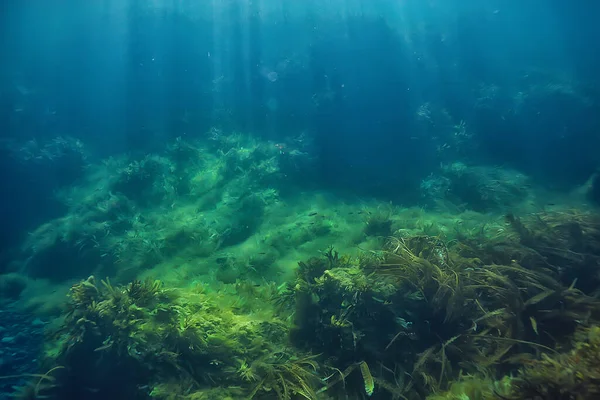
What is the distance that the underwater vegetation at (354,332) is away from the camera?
3.39m

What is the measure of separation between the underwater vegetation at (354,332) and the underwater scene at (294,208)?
0.03 m

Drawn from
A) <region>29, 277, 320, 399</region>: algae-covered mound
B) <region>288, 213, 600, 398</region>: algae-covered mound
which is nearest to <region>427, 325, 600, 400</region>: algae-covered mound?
<region>288, 213, 600, 398</region>: algae-covered mound

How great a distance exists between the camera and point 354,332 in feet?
12.1

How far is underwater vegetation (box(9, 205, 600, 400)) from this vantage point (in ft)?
11.1

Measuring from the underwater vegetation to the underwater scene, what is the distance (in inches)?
1.1

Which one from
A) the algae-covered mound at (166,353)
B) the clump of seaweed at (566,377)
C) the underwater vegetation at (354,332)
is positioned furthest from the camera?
the algae-covered mound at (166,353)

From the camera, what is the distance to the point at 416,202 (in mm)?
9867

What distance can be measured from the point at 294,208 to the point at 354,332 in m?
5.90

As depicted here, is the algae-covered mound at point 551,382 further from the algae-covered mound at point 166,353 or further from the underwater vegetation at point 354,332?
the algae-covered mound at point 166,353

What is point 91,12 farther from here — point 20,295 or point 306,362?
point 306,362

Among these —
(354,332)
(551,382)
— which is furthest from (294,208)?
(551,382)

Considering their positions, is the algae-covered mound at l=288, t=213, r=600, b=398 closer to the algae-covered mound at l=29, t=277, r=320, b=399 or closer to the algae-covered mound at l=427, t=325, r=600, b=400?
the algae-covered mound at l=427, t=325, r=600, b=400

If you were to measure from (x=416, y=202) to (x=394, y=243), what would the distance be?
5.27 metres

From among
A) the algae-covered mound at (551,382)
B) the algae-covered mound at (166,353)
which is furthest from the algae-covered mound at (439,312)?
the algae-covered mound at (166,353)
